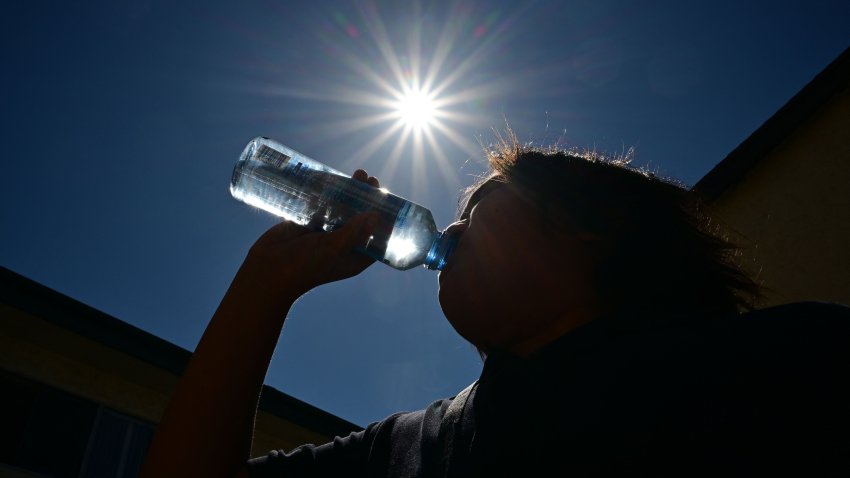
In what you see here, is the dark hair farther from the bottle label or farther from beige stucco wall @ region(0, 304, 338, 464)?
beige stucco wall @ region(0, 304, 338, 464)

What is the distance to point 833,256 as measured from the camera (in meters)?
5.46

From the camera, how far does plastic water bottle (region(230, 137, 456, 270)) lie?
2172 mm

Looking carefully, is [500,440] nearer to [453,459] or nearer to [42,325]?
[453,459]

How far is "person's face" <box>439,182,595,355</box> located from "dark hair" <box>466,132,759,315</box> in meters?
0.07

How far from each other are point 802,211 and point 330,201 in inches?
216

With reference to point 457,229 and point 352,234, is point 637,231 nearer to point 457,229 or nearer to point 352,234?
point 457,229

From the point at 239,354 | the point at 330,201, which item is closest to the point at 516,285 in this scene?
the point at 239,354

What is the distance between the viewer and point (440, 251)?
6.65 feet

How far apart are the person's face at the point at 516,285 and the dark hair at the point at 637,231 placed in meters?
0.07

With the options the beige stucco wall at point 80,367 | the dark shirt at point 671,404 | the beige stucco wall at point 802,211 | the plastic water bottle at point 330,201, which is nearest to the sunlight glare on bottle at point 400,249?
the plastic water bottle at point 330,201

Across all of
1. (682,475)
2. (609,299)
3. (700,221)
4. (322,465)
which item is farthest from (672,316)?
(322,465)

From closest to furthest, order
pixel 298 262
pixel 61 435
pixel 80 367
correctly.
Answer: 1. pixel 298 262
2. pixel 61 435
3. pixel 80 367

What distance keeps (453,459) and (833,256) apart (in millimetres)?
5638

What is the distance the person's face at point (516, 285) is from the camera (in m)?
1.53
